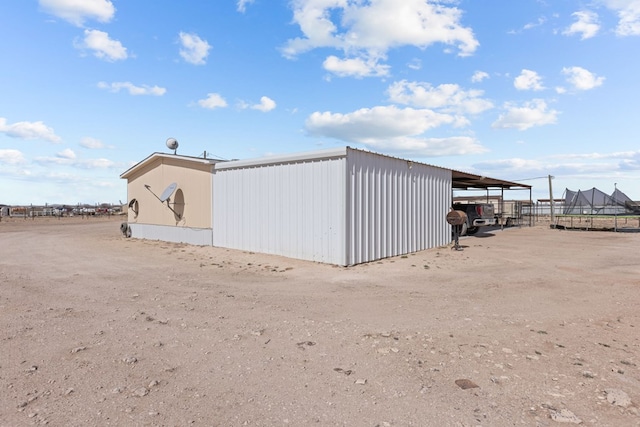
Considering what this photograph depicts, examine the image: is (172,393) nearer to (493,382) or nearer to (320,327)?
(320,327)

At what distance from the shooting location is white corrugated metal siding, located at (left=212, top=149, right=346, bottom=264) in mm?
10547

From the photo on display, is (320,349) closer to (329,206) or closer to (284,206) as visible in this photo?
(329,206)

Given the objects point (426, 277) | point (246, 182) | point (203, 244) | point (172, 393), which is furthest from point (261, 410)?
point (203, 244)

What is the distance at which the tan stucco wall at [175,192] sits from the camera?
15.3m

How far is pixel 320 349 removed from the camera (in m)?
4.39

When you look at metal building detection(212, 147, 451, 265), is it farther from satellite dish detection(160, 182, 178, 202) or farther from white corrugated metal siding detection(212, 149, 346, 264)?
satellite dish detection(160, 182, 178, 202)

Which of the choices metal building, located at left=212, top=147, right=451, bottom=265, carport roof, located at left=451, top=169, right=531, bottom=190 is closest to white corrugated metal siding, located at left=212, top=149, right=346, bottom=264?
metal building, located at left=212, top=147, right=451, bottom=265

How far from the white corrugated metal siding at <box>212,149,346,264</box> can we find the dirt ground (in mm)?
2103

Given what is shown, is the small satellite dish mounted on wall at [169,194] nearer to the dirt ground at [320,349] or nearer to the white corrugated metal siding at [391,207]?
the dirt ground at [320,349]

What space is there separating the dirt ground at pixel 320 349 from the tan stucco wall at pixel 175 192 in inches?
261

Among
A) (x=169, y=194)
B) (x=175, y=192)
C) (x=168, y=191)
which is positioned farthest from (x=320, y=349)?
A: (x=175, y=192)

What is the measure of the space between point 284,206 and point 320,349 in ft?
25.8

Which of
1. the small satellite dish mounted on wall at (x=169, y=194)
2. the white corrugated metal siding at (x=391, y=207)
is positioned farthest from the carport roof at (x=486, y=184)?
the small satellite dish mounted on wall at (x=169, y=194)

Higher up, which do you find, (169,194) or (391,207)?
(169,194)
